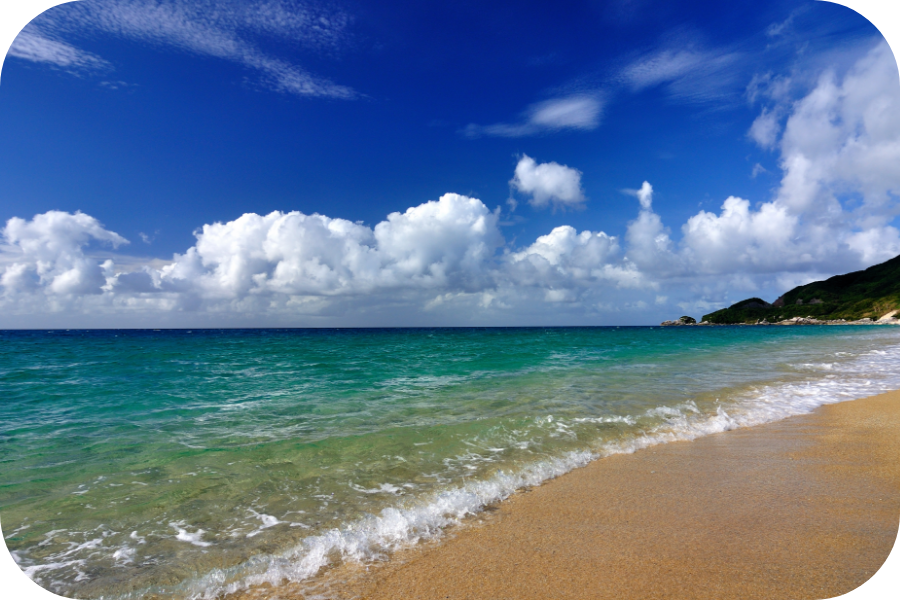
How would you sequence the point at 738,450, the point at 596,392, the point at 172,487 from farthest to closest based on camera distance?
the point at 596,392 → the point at 738,450 → the point at 172,487

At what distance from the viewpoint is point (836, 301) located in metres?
138

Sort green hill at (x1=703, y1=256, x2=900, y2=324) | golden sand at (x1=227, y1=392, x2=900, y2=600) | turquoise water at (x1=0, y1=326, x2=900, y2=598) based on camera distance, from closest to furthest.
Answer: golden sand at (x1=227, y1=392, x2=900, y2=600) → turquoise water at (x1=0, y1=326, x2=900, y2=598) → green hill at (x1=703, y1=256, x2=900, y2=324)

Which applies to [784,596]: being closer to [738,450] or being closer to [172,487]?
[738,450]

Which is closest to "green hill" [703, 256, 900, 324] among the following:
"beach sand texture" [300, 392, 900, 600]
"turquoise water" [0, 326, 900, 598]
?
"turquoise water" [0, 326, 900, 598]

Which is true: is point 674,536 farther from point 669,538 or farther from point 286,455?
point 286,455

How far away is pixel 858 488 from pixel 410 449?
657 centimetres

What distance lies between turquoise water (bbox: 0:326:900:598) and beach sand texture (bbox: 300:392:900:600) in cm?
56

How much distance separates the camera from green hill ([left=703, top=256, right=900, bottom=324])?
11912cm

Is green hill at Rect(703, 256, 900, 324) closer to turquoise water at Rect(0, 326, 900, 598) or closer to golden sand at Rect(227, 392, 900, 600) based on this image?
turquoise water at Rect(0, 326, 900, 598)

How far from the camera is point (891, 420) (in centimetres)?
923

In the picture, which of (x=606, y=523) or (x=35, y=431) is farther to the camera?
(x=35, y=431)

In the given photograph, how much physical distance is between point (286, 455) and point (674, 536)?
20.0ft

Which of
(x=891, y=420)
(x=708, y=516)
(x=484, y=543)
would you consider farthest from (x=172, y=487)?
(x=891, y=420)

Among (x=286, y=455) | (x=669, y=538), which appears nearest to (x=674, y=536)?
(x=669, y=538)
